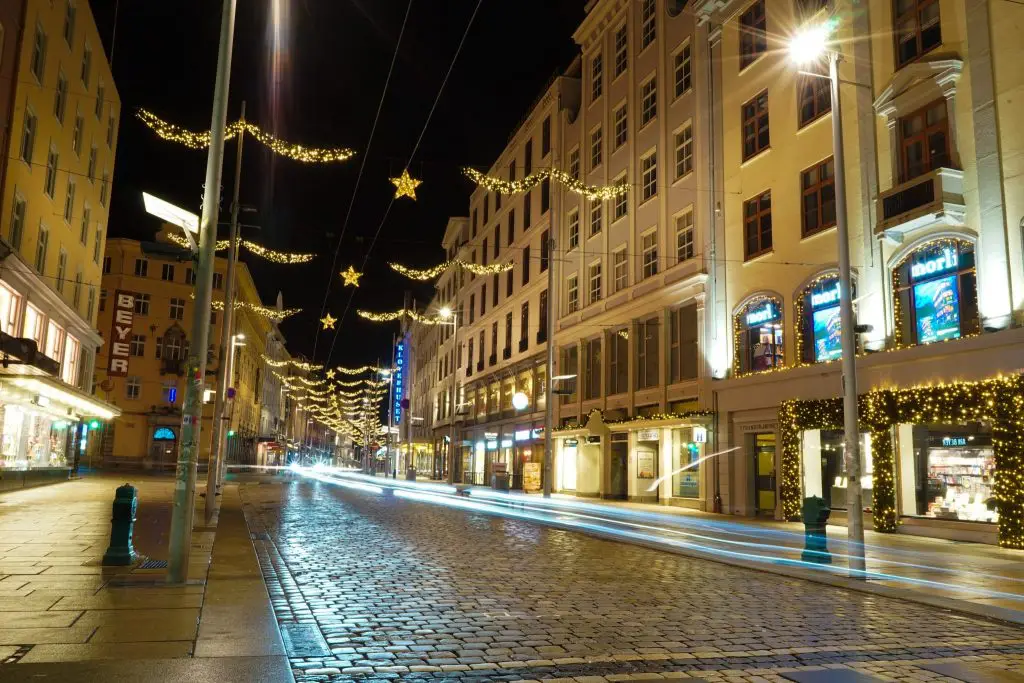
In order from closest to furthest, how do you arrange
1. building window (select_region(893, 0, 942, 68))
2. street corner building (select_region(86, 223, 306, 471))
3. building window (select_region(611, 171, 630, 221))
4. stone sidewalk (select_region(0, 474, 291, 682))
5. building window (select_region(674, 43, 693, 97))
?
stone sidewalk (select_region(0, 474, 291, 682)) < building window (select_region(893, 0, 942, 68)) < building window (select_region(674, 43, 693, 97)) < building window (select_region(611, 171, 630, 221)) < street corner building (select_region(86, 223, 306, 471))

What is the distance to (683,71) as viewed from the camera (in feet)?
100

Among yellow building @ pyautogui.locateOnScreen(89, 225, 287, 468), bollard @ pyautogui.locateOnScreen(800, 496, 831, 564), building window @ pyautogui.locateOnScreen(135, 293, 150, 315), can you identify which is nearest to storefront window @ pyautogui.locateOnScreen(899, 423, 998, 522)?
bollard @ pyautogui.locateOnScreen(800, 496, 831, 564)

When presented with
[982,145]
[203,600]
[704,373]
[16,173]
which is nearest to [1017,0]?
[982,145]

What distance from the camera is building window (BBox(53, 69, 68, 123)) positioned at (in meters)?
29.5

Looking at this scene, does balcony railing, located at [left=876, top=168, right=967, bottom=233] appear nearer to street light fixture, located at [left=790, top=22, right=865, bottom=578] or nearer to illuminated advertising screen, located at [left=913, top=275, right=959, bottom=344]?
illuminated advertising screen, located at [left=913, top=275, right=959, bottom=344]

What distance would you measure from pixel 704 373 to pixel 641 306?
17.5 feet

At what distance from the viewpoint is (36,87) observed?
2684cm

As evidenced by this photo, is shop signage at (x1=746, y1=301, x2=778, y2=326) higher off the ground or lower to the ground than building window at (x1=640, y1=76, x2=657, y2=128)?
lower

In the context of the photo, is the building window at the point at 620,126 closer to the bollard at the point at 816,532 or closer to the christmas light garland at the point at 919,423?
the christmas light garland at the point at 919,423

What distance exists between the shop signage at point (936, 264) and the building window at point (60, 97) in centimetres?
2865

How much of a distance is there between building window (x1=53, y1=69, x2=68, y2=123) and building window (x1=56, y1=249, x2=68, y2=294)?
18.2 ft

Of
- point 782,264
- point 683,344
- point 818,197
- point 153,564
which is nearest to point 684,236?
point 683,344

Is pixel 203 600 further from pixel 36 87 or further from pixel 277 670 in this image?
pixel 36 87

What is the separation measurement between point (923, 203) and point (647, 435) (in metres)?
14.9
